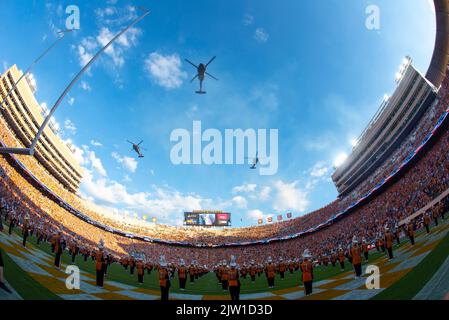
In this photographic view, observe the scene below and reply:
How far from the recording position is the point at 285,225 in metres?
68.4

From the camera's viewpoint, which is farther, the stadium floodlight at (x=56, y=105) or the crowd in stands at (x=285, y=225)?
the crowd in stands at (x=285, y=225)

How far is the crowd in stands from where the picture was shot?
2505 centimetres

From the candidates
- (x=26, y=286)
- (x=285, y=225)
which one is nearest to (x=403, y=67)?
(x=285, y=225)

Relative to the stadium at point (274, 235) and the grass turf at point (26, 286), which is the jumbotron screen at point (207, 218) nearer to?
the stadium at point (274, 235)

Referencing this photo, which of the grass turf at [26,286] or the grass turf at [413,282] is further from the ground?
the grass turf at [413,282]

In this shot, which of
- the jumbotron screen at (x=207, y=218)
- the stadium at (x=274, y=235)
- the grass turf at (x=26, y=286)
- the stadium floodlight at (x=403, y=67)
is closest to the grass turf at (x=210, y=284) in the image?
the stadium at (x=274, y=235)

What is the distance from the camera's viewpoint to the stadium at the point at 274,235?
1034 cm

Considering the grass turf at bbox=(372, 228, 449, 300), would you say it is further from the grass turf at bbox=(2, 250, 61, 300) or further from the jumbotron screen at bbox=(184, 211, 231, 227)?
the jumbotron screen at bbox=(184, 211, 231, 227)

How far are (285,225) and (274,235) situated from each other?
621 cm

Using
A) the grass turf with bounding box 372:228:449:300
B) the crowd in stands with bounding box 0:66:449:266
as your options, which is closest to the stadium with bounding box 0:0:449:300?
the grass turf with bounding box 372:228:449:300

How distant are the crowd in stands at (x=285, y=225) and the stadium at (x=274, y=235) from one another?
9.7 inches
